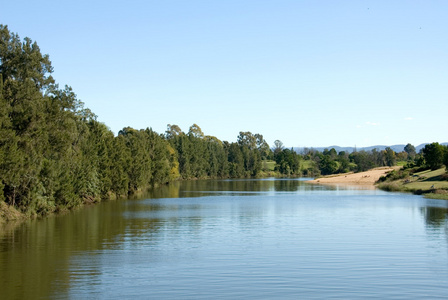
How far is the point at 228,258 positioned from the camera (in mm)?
25953

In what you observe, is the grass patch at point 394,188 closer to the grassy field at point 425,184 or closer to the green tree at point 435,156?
the grassy field at point 425,184

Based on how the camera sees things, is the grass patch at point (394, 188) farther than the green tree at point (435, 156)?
No

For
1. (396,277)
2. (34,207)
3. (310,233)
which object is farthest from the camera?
(34,207)

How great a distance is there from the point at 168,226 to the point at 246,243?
11.1 meters

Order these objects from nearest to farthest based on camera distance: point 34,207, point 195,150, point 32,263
Result: point 32,263 < point 34,207 < point 195,150

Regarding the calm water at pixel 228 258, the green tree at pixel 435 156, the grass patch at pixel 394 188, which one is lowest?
the calm water at pixel 228 258

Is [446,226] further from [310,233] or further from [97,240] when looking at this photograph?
[97,240]

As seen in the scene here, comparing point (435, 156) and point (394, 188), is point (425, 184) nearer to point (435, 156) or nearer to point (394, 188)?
point (394, 188)

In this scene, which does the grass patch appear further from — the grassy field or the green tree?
the green tree

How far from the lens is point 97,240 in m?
33.1

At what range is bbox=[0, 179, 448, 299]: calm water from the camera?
1941cm

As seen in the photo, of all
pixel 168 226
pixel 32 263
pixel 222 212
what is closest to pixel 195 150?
pixel 222 212

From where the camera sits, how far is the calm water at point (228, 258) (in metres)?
19.4

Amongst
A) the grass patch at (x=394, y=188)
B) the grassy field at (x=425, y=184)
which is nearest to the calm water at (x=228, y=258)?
the grassy field at (x=425, y=184)
